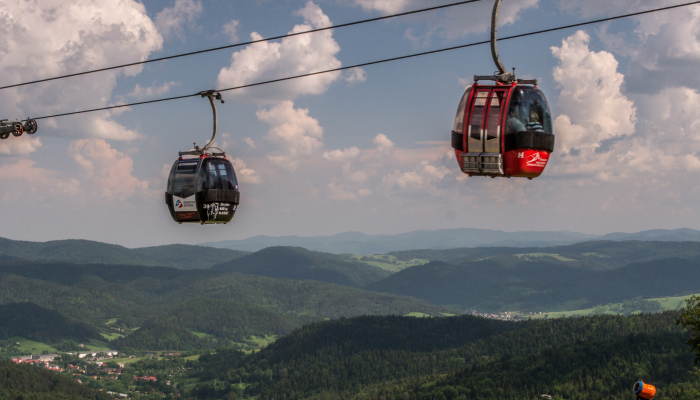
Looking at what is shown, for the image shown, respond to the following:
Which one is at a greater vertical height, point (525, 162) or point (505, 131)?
point (505, 131)

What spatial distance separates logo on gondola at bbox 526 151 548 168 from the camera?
29000 millimetres

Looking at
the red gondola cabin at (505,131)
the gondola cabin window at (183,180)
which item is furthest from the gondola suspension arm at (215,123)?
the red gondola cabin at (505,131)

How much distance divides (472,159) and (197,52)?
1665 centimetres

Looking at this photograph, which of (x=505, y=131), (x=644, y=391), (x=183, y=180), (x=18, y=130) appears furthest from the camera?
(x=18, y=130)

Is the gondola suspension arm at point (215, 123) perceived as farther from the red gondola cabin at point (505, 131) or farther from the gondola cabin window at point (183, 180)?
the red gondola cabin at point (505, 131)

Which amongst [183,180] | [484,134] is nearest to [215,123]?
[183,180]

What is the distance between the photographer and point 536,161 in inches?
1150

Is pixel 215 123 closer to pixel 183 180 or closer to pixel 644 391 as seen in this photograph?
pixel 183 180

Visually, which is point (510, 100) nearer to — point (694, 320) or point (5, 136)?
point (694, 320)

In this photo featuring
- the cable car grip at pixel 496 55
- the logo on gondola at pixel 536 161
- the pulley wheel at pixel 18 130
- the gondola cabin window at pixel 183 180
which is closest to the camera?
the cable car grip at pixel 496 55

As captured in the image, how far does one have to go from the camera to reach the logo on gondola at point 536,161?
29000mm

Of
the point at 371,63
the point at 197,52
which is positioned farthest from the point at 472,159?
the point at 197,52

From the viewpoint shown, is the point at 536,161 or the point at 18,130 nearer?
the point at 536,161

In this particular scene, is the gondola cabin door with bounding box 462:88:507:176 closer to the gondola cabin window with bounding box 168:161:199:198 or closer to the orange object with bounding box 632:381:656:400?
the orange object with bounding box 632:381:656:400
